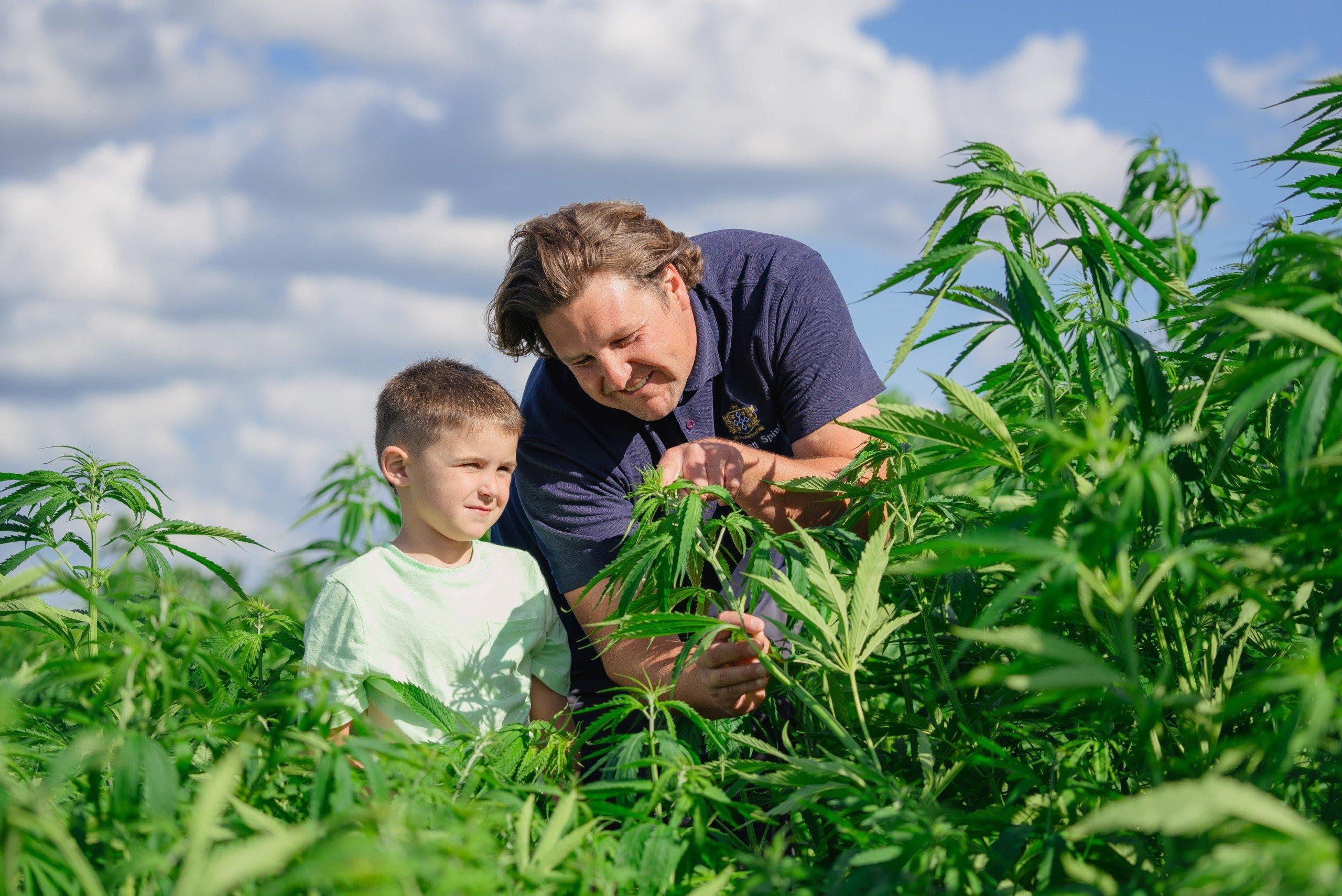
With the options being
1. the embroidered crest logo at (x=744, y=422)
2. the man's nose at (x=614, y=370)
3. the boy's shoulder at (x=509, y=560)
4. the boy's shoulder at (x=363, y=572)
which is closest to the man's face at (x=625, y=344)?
the man's nose at (x=614, y=370)

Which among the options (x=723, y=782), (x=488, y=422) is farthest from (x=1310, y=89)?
(x=488, y=422)

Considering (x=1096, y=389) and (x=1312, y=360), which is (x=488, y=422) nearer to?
(x=1096, y=389)

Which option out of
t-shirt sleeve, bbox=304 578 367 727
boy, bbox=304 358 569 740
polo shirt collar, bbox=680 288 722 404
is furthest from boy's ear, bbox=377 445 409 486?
polo shirt collar, bbox=680 288 722 404

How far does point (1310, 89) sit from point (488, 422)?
1.70m

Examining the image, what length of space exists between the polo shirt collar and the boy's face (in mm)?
471

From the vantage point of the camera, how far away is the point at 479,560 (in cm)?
254

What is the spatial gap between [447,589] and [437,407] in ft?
1.39

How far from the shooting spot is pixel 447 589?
7.85 feet

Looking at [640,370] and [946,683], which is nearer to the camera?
[946,683]

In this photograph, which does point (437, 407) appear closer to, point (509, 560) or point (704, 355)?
point (509, 560)

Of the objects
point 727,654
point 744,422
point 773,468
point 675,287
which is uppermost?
point 675,287

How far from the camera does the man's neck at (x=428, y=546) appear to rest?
8.09ft

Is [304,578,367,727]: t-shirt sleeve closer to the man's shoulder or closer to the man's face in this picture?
the man's face

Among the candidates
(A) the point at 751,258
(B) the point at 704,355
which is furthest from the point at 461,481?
(A) the point at 751,258
